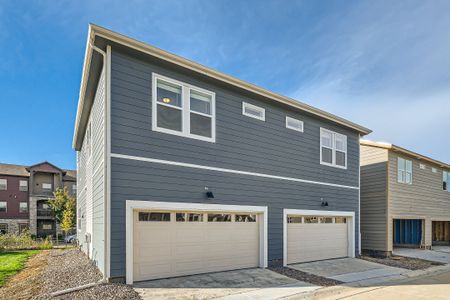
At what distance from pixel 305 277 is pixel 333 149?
6.06m

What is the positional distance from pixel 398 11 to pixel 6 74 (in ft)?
66.5

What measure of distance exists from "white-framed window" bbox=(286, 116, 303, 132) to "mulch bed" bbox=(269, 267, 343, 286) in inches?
198

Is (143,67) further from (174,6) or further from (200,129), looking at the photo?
(174,6)

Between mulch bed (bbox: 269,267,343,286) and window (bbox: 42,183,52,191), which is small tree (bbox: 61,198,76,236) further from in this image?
mulch bed (bbox: 269,267,343,286)

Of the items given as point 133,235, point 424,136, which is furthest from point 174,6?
point 424,136

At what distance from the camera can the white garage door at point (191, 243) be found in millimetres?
7555

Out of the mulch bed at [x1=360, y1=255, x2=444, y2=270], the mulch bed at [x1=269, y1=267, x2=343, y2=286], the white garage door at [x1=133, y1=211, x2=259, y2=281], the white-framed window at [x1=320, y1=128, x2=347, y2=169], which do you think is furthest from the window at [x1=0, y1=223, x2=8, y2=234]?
the mulch bed at [x1=360, y1=255, x2=444, y2=270]

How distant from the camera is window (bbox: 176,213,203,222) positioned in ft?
27.0

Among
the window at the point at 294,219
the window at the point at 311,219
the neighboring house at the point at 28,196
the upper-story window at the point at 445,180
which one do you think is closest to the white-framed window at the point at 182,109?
the window at the point at 294,219

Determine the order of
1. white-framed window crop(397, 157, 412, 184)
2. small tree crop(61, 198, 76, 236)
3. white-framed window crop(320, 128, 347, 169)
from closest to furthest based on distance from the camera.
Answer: white-framed window crop(320, 128, 347, 169), white-framed window crop(397, 157, 412, 184), small tree crop(61, 198, 76, 236)

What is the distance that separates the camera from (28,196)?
114ft

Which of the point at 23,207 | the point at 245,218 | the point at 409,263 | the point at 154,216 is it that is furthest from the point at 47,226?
the point at 409,263

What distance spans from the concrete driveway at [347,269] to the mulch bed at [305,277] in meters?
0.36

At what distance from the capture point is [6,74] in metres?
17.7
